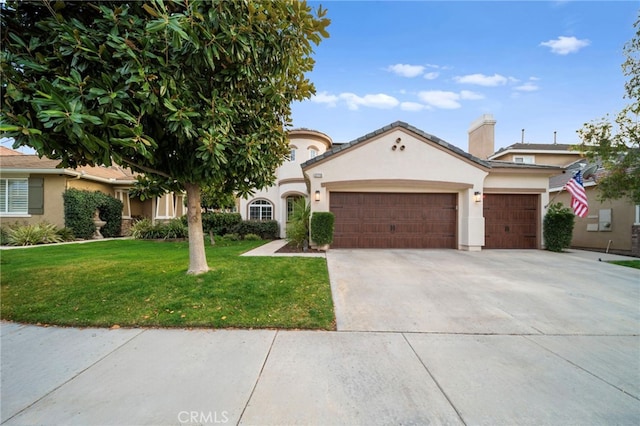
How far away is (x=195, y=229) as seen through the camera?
539cm

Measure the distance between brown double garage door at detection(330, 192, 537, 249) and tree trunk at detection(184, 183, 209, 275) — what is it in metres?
5.67

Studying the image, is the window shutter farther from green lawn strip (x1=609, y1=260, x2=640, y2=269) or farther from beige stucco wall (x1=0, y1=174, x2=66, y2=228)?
green lawn strip (x1=609, y1=260, x2=640, y2=269)

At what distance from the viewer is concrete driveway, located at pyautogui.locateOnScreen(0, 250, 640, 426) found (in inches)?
79.7

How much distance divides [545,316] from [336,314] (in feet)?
11.1

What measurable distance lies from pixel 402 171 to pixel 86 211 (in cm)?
1562

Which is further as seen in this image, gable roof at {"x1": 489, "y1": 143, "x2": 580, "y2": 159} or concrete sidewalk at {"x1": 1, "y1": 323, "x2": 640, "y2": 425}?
gable roof at {"x1": 489, "y1": 143, "x2": 580, "y2": 159}

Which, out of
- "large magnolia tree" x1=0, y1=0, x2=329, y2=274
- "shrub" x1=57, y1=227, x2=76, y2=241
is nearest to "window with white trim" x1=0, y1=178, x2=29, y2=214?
"shrub" x1=57, y1=227, x2=76, y2=241

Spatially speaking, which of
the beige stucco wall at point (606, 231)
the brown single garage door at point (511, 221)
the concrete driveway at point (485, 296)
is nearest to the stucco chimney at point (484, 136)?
the beige stucco wall at point (606, 231)

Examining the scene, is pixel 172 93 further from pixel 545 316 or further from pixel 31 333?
pixel 545 316

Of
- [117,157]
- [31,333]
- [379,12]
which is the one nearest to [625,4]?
[379,12]

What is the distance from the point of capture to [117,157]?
3.51m

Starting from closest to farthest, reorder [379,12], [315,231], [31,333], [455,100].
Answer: [31,333] < [379,12] < [315,231] < [455,100]

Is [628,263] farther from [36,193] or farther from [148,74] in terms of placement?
[36,193]

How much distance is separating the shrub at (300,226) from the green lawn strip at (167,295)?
108 inches
